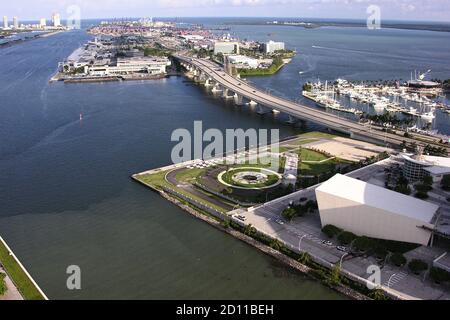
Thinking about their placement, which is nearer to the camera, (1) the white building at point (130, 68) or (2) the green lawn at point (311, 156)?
(2) the green lawn at point (311, 156)

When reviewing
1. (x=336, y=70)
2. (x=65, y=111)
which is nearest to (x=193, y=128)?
(x=65, y=111)

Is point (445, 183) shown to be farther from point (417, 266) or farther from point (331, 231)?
point (417, 266)

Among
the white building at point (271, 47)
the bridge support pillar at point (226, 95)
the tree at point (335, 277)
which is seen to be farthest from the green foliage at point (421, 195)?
the white building at point (271, 47)

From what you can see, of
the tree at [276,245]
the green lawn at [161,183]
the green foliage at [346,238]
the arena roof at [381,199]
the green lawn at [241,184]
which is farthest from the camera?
the green lawn at [241,184]

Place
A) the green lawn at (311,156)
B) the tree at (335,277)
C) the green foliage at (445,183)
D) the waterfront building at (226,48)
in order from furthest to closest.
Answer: the waterfront building at (226,48) < the green lawn at (311,156) < the green foliage at (445,183) < the tree at (335,277)

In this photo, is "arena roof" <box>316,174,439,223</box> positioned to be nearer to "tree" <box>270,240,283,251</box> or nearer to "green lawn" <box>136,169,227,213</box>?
"tree" <box>270,240,283,251</box>

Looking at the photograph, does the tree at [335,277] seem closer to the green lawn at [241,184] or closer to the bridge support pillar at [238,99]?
the green lawn at [241,184]

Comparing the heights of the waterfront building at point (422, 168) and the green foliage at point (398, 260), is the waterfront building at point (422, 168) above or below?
above

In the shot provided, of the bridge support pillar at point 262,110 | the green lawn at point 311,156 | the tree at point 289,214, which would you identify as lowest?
the tree at point 289,214
